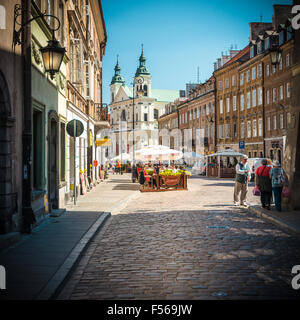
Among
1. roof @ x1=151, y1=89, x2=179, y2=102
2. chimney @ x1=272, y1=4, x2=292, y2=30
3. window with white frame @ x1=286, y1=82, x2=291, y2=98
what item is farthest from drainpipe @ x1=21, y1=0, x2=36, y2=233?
roof @ x1=151, y1=89, x2=179, y2=102

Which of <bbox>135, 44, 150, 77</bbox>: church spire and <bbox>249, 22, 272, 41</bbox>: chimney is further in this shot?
<bbox>135, 44, 150, 77</bbox>: church spire

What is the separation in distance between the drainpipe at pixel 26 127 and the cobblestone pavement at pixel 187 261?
160cm

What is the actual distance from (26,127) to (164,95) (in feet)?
405

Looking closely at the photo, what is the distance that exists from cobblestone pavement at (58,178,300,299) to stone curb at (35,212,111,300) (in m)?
0.13

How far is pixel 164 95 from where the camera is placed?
131 m

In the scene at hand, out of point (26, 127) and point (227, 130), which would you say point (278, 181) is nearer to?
point (26, 127)

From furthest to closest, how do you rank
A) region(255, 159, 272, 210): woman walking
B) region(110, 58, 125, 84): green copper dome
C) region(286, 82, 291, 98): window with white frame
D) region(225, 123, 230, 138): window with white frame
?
region(110, 58, 125, 84): green copper dome, region(225, 123, 230, 138): window with white frame, region(286, 82, 291, 98): window with white frame, region(255, 159, 272, 210): woman walking

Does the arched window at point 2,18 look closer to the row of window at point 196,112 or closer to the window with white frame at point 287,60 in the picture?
the window with white frame at point 287,60

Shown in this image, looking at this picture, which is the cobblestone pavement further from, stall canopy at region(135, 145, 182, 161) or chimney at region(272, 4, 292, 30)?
chimney at region(272, 4, 292, 30)

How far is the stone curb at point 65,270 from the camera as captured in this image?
5.11 metres

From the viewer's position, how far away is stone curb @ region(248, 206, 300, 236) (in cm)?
981

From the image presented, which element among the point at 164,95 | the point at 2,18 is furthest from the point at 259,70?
the point at 164,95
